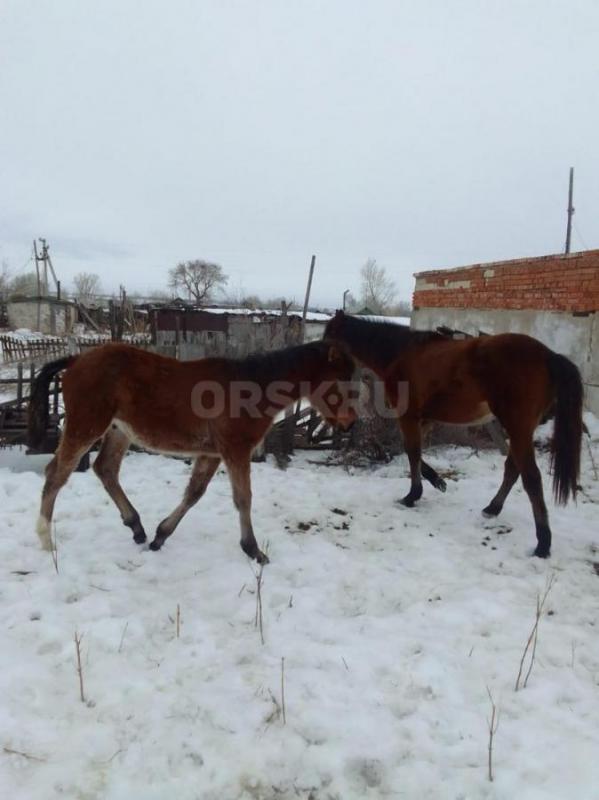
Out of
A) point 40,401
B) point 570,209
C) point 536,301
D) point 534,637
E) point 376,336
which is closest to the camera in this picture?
point 534,637

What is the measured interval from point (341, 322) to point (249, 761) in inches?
158

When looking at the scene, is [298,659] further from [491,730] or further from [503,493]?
[503,493]

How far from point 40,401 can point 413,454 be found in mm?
3509

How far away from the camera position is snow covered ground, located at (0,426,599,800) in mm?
1782

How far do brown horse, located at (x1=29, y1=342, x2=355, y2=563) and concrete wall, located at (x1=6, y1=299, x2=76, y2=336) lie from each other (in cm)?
3408

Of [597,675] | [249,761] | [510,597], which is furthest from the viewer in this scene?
[510,597]

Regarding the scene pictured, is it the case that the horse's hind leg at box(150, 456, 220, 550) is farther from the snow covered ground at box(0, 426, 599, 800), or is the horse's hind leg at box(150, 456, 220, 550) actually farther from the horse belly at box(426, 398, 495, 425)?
the horse belly at box(426, 398, 495, 425)

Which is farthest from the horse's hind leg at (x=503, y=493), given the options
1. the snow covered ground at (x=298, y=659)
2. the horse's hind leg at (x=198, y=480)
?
the horse's hind leg at (x=198, y=480)

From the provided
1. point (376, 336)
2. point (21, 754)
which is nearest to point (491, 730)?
point (21, 754)

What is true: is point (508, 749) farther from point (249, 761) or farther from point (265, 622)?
point (265, 622)

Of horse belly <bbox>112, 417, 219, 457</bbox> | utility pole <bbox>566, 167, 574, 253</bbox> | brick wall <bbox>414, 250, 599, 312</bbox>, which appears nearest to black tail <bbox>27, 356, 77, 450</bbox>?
horse belly <bbox>112, 417, 219, 457</bbox>

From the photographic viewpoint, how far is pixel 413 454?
4828 millimetres

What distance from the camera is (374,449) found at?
6.59 metres

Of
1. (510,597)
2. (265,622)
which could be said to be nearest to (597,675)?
(510,597)
